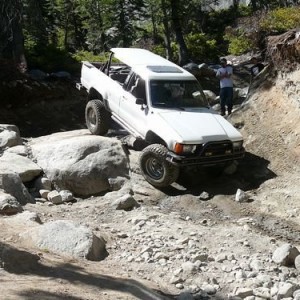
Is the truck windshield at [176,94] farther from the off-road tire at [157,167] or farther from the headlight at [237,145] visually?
the headlight at [237,145]

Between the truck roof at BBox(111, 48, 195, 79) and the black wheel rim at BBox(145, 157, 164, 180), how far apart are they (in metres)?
1.86

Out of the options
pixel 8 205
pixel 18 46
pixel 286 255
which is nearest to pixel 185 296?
pixel 286 255

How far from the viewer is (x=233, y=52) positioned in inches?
1188

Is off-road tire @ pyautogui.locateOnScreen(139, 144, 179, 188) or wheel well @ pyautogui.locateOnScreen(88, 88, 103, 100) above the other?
wheel well @ pyautogui.locateOnScreen(88, 88, 103, 100)

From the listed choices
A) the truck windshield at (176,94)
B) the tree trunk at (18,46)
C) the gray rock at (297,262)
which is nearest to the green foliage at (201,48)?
the tree trunk at (18,46)

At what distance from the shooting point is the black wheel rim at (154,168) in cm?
1004

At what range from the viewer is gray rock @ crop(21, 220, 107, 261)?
678cm

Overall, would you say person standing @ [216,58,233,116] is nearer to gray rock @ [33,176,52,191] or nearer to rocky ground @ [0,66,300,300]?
rocky ground @ [0,66,300,300]

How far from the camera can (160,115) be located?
10164 millimetres

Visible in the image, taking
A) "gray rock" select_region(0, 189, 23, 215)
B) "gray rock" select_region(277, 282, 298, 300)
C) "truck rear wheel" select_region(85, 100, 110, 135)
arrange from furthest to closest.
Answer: "truck rear wheel" select_region(85, 100, 110, 135), "gray rock" select_region(0, 189, 23, 215), "gray rock" select_region(277, 282, 298, 300)

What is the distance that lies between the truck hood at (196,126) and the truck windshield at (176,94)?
34 cm

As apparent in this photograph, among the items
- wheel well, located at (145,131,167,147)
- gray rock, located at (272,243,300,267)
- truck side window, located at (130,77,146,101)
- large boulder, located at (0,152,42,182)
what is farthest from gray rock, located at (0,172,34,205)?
gray rock, located at (272,243,300,267)

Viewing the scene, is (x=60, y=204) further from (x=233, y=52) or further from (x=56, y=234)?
(x=233, y=52)

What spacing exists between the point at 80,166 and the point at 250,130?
14.1ft
